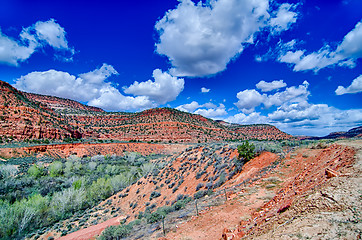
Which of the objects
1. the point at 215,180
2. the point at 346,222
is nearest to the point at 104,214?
the point at 215,180

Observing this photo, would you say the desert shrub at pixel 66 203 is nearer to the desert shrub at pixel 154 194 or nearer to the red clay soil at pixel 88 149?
the desert shrub at pixel 154 194

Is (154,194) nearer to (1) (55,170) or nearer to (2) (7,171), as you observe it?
(1) (55,170)

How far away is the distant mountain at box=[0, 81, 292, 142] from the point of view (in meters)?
46.8

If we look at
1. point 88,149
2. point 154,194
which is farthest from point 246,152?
point 88,149

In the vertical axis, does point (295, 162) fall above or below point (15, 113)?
below

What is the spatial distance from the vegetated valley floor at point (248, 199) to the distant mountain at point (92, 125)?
1692 inches

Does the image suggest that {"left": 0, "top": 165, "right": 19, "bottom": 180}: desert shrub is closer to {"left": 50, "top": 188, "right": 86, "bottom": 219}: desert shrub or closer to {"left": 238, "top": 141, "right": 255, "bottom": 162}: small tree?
{"left": 50, "top": 188, "right": 86, "bottom": 219}: desert shrub

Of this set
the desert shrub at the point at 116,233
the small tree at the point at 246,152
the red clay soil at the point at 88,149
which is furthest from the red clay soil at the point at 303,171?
the red clay soil at the point at 88,149

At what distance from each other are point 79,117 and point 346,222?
97.9 metres

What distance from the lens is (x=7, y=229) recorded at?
14.9 metres

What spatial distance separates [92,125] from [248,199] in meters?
83.1

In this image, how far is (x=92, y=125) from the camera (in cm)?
7831

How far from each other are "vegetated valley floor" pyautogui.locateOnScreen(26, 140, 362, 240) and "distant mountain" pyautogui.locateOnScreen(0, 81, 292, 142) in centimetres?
4298

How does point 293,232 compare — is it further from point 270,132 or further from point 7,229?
point 270,132
